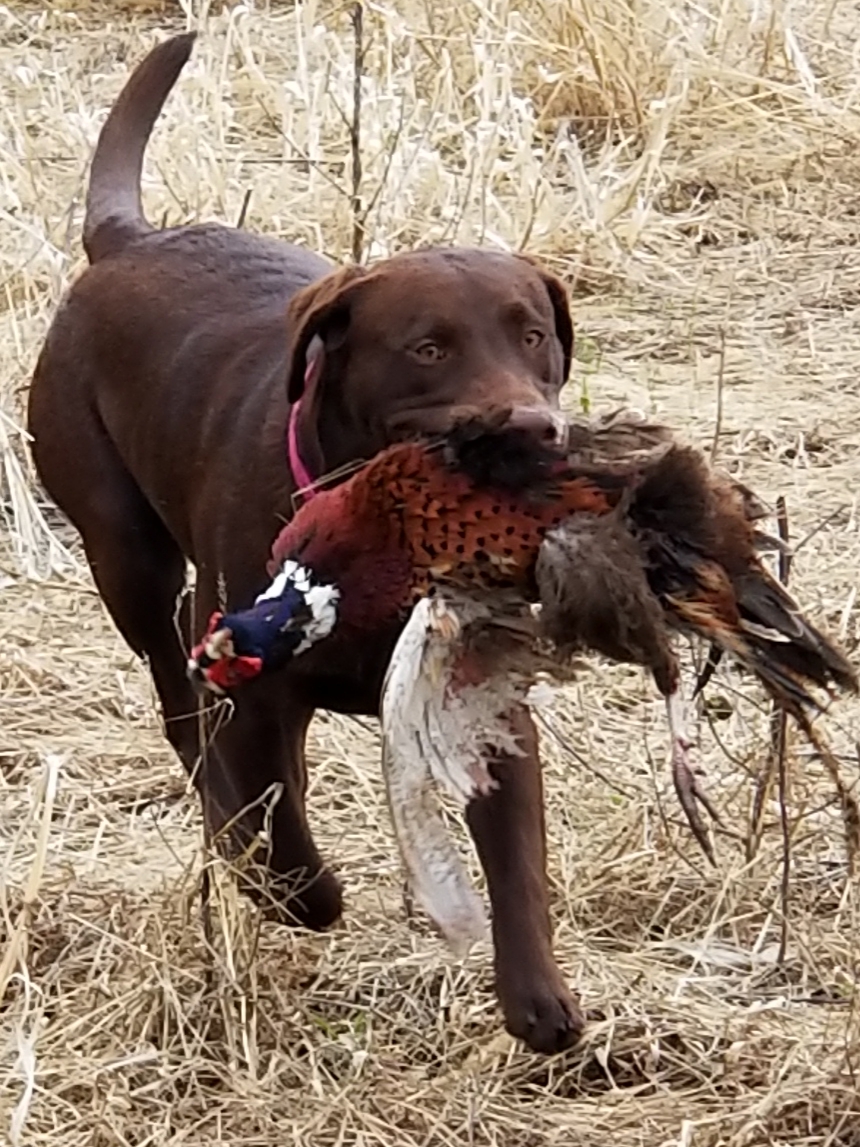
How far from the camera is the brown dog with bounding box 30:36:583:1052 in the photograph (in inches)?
114

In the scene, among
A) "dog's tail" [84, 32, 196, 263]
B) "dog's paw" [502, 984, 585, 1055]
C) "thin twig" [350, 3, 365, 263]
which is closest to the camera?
"dog's paw" [502, 984, 585, 1055]

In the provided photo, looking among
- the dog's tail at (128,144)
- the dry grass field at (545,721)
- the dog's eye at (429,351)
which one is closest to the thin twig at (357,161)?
the dry grass field at (545,721)

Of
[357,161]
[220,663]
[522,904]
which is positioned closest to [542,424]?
[220,663]

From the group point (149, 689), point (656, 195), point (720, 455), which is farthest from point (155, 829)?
point (656, 195)

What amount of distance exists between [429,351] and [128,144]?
1.28 m

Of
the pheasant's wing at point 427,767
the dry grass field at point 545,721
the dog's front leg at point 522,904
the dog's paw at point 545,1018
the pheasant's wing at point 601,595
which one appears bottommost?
the dry grass field at point 545,721

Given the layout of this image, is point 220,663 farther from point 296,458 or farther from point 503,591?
point 296,458

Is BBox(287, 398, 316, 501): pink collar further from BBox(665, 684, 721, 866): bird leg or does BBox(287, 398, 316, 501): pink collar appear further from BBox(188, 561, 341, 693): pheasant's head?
BBox(665, 684, 721, 866): bird leg

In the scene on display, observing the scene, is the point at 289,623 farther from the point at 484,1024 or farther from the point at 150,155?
the point at 150,155

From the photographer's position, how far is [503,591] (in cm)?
251

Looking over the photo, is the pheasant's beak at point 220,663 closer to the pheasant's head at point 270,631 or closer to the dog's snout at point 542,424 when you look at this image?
the pheasant's head at point 270,631

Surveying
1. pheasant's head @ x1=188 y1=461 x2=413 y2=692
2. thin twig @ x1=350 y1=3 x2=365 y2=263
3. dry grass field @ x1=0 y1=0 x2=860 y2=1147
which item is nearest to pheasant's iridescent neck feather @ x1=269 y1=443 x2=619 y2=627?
pheasant's head @ x1=188 y1=461 x2=413 y2=692

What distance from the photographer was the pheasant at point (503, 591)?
8.00ft

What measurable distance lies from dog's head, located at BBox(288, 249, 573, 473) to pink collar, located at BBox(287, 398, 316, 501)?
0.05 ft
